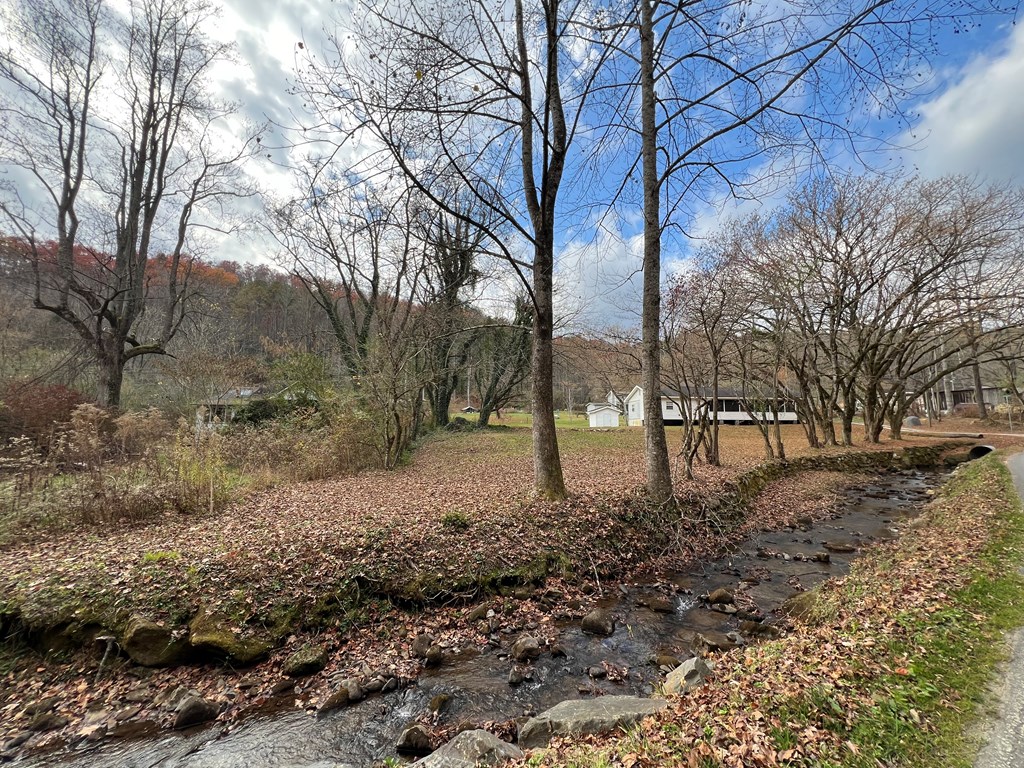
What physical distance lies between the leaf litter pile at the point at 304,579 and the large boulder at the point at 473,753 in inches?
49.1

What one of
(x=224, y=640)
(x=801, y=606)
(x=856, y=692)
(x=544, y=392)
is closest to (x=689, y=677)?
(x=856, y=692)

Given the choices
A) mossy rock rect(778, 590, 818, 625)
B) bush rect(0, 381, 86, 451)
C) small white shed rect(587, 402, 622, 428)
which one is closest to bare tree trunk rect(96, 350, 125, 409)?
bush rect(0, 381, 86, 451)

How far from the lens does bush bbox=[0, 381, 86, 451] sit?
9.60m

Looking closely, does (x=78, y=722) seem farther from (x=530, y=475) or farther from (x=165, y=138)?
(x=165, y=138)

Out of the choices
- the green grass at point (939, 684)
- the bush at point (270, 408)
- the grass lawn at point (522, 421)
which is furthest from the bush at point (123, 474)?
the grass lawn at point (522, 421)

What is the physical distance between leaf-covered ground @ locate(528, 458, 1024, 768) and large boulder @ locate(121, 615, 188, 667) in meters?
3.94

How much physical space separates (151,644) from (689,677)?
5.29 m

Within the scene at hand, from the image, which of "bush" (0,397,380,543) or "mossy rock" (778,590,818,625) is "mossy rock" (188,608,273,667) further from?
"mossy rock" (778,590,818,625)

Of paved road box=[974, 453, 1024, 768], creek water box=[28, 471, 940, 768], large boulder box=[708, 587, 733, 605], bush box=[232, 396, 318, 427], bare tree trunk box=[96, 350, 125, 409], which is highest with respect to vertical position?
bare tree trunk box=[96, 350, 125, 409]

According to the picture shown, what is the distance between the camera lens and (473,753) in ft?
9.98

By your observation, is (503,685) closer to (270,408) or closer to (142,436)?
(142,436)

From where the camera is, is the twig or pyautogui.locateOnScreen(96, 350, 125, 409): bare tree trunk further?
pyautogui.locateOnScreen(96, 350, 125, 409): bare tree trunk

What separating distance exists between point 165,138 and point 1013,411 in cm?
5006

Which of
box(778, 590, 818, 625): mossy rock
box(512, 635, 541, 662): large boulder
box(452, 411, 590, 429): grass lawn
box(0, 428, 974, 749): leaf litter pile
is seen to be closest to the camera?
box(0, 428, 974, 749): leaf litter pile
